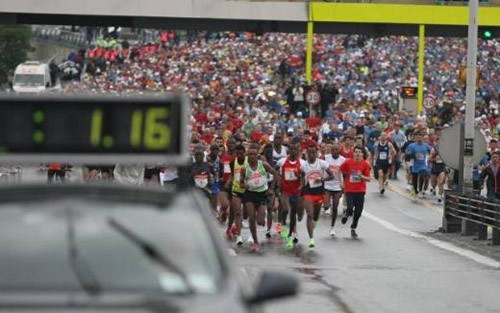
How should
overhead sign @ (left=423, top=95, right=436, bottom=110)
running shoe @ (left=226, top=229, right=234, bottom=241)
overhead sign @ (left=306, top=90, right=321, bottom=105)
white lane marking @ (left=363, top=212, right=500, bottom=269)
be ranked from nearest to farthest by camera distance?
white lane marking @ (left=363, top=212, right=500, bottom=269) < running shoe @ (left=226, top=229, right=234, bottom=241) < overhead sign @ (left=306, top=90, right=321, bottom=105) < overhead sign @ (left=423, top=95, right=436, bottom=110)

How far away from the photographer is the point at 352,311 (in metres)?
14.2

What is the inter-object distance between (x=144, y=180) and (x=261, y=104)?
32.6m

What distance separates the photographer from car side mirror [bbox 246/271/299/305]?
6.95 metres

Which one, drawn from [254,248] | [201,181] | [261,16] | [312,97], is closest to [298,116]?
[312,97]

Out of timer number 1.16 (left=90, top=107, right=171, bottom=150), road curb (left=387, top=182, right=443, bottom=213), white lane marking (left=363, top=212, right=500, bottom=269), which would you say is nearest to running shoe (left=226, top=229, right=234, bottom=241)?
white lane marking (left=363, top=212, right=500, bottom=269)

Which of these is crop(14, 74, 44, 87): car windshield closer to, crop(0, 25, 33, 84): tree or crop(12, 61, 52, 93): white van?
crop(12, 61, 52, 93): white van

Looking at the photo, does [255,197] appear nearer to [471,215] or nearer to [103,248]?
[471,215]

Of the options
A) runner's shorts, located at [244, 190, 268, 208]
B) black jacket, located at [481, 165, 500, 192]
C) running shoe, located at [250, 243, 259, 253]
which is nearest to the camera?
running shoe, located at [250, 243, 259, 253]

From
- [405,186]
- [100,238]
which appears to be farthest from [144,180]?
[405,186]

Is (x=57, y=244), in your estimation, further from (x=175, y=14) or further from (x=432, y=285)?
(x=175, y=14)

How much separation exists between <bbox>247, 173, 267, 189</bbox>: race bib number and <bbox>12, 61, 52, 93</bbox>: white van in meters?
48.1

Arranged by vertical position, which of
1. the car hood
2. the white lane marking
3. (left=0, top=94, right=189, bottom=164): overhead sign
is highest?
(left=0, top=94, right=189, bottom=164): overhead sign

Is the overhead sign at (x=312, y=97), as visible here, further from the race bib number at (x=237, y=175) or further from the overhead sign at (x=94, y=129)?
the overhead sign at (x=94, y=129)

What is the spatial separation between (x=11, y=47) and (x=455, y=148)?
62.0m
